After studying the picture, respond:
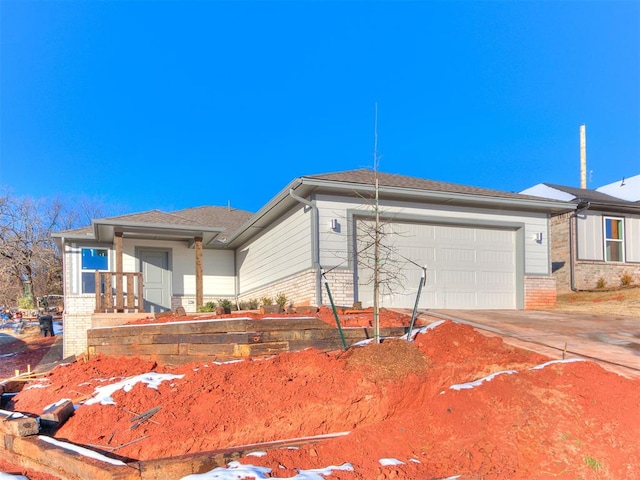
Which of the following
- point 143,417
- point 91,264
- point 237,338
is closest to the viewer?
point 143,417

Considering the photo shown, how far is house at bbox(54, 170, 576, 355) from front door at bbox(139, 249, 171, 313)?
3cm

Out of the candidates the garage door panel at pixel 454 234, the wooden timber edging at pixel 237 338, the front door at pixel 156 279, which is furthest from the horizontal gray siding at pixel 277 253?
the wooden timber edging at pixel 237 338

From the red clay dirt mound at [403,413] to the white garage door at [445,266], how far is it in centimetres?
490

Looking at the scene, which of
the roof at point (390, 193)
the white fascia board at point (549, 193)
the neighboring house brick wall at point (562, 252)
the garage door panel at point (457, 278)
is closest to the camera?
the roof at point (390, 193)

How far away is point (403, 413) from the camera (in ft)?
16.0

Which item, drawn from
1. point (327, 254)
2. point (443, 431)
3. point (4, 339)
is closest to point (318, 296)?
point (327, 254)

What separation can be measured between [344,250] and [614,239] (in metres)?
11.4

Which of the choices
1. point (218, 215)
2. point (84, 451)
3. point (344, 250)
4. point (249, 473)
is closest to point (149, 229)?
point (218, 215)


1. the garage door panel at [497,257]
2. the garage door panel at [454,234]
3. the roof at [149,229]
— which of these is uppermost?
the roof at [149,229]

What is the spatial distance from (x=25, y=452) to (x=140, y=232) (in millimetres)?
9302

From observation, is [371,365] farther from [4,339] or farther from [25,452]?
[4,339]

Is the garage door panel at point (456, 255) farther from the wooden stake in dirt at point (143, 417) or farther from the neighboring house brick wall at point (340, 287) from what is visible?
the wooden stake in dirt at point (143, 417)

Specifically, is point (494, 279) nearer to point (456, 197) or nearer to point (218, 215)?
point (456, 197)

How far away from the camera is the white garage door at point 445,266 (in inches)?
436
